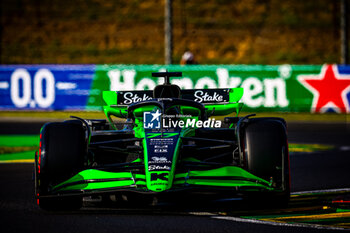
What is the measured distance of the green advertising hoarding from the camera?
1975 cm

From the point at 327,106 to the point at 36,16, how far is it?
34721 millimetres

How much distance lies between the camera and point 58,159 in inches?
262

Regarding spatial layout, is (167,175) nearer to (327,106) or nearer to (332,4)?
(327,106)

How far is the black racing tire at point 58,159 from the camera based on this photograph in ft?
21.7

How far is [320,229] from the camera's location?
5.97m

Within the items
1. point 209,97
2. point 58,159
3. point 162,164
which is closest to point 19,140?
point 209,97

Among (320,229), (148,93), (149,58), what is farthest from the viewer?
(149,58)

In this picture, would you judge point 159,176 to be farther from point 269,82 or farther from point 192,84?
point 269,82

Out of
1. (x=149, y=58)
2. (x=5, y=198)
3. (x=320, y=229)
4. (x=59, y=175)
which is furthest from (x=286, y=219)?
(x=149, y=58)

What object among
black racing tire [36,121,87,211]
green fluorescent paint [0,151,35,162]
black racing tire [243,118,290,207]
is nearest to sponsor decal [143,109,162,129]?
black racing tire [36,121,87,211]

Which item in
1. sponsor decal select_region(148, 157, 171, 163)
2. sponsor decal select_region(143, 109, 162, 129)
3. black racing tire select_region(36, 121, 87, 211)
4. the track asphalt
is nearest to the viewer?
the track asphalt

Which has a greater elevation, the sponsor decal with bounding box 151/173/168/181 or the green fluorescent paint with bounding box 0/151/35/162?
the sponsor decal with bounding box 151/173/168/181

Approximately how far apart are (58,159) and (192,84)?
13.4 m

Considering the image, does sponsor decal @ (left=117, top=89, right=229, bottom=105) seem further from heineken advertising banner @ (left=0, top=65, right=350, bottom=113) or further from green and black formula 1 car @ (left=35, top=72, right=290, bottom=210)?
heineken advertising banner @ (left=0, top=65, right=350, bottom=113)
